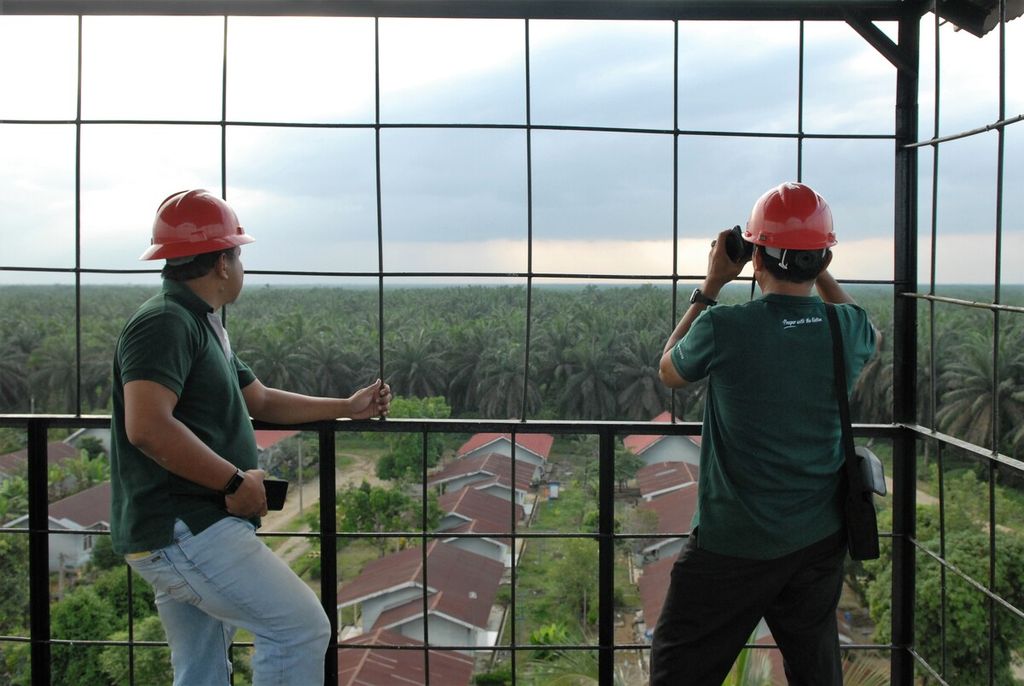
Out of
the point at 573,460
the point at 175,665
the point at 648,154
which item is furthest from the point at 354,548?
the point at 175,665

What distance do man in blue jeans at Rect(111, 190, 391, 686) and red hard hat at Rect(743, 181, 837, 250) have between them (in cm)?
133

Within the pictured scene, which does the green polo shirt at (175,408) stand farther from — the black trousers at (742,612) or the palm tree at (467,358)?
the palm tree at (467,358)

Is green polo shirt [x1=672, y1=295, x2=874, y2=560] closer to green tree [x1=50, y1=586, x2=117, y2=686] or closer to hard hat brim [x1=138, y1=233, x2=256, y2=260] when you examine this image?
hard hat brim [x1=138, y1=233, x2=256, y2=260]

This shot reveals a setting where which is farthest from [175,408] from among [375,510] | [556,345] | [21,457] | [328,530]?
[21,457]

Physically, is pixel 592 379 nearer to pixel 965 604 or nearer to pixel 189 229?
pixel 965 604

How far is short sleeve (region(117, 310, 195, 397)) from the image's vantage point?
5.76 ft

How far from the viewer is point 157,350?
1.77 meters

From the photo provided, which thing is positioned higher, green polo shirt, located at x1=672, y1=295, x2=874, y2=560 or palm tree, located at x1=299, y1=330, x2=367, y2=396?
green polo shirt, located at x1=672, y1=295, x2=874, y2=560

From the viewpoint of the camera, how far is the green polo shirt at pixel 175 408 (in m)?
1.78

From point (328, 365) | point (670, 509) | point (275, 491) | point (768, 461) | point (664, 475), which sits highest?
point (768, 461)

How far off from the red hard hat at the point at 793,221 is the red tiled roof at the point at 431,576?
19.4 meters

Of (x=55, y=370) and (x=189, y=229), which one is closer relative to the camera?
(x=189, y=229)

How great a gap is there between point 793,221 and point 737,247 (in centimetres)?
15

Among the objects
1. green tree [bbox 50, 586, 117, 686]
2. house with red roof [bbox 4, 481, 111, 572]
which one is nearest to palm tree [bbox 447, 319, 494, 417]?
house with red roof [bbox 4, 481, 111, 572]
